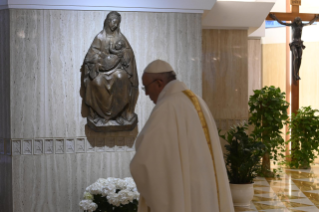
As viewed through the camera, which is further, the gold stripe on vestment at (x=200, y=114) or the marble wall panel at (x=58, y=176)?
the marble wall panel at (x=58, y=176)

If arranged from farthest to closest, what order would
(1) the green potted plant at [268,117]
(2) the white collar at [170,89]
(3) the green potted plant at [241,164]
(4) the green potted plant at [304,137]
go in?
(4) the green potted plant at [304,137]
(1) the green potted plant at [268,117]
(3) the green potted plant at [241,164]
(2) the white collar at [170,89]

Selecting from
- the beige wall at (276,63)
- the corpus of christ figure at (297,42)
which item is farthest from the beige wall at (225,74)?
the beige wall at (276,63)

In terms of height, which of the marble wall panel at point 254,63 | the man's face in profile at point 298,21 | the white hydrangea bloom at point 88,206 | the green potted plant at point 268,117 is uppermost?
the man's face in profile at point 298,21

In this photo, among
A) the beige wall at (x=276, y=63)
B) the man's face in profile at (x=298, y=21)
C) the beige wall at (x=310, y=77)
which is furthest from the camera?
the beige wall at (x=276, y=63)

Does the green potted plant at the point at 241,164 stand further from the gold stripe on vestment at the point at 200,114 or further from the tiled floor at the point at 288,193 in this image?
the gold stripe on vestment at the point at 200,114

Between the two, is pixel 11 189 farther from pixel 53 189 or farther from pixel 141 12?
pixel 141 12

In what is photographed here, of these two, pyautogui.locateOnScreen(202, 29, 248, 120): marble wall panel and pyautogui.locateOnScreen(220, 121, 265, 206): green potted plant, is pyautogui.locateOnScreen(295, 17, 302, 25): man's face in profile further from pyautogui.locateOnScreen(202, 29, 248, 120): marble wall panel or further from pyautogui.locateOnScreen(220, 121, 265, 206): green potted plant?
pyautogui.locateOnScreen(220, 121, 265, 206): green potted plant

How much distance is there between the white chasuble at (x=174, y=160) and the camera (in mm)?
2557

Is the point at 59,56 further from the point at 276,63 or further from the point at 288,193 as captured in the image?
the point at 276,63

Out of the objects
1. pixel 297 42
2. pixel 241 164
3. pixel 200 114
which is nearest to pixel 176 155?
pixel 200 114

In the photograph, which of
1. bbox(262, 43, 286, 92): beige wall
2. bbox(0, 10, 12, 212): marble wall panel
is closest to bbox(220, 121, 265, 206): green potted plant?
bbox(0, 10, 12, 212): marble wall panel

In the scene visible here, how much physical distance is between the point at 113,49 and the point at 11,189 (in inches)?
87.8

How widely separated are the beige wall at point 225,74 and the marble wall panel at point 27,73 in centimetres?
408

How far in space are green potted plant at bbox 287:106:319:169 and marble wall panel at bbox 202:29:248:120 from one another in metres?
2.04
